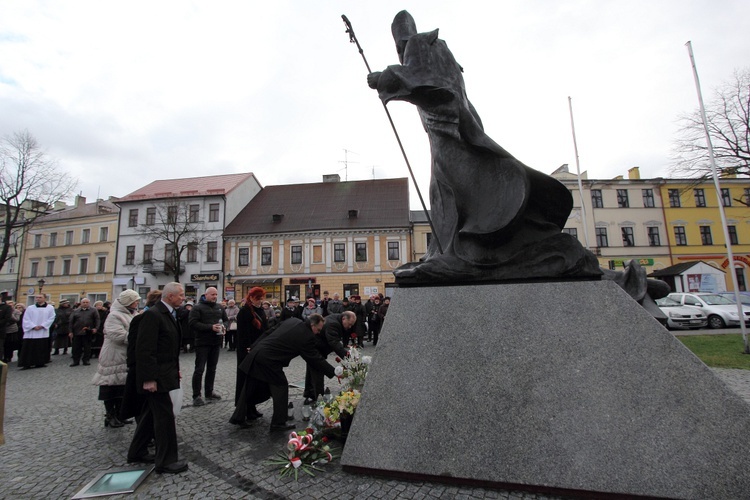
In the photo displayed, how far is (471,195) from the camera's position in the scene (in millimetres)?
3994

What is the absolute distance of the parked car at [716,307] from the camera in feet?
48.9

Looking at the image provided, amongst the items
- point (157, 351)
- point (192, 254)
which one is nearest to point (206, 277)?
point (192, 254)

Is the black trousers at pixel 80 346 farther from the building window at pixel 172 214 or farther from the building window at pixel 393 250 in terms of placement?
the building window at pixel 172 214

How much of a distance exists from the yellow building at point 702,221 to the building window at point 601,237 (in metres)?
5.11

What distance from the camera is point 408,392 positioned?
3.11 metres

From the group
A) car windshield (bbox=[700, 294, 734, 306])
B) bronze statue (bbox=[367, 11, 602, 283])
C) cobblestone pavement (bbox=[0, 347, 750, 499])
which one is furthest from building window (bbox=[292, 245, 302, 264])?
bronze statue (bbox=[367, 11, 602, 283])

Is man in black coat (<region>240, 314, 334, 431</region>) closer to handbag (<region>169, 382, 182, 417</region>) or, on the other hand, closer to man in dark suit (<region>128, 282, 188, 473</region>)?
handbag (<region>169, 382, 182, 417</region>)

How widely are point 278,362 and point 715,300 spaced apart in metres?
18.1

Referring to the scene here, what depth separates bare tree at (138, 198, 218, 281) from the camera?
106 feet

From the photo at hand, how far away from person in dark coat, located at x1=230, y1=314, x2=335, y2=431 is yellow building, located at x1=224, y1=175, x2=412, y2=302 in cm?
2500

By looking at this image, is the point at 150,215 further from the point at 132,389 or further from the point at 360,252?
the point at 132,389

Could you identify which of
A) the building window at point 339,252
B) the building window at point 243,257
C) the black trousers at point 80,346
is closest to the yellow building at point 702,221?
the building window at point 339,252

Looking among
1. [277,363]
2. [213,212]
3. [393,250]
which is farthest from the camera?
[213,212]

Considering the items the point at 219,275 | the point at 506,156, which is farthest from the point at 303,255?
the point at 506,156
